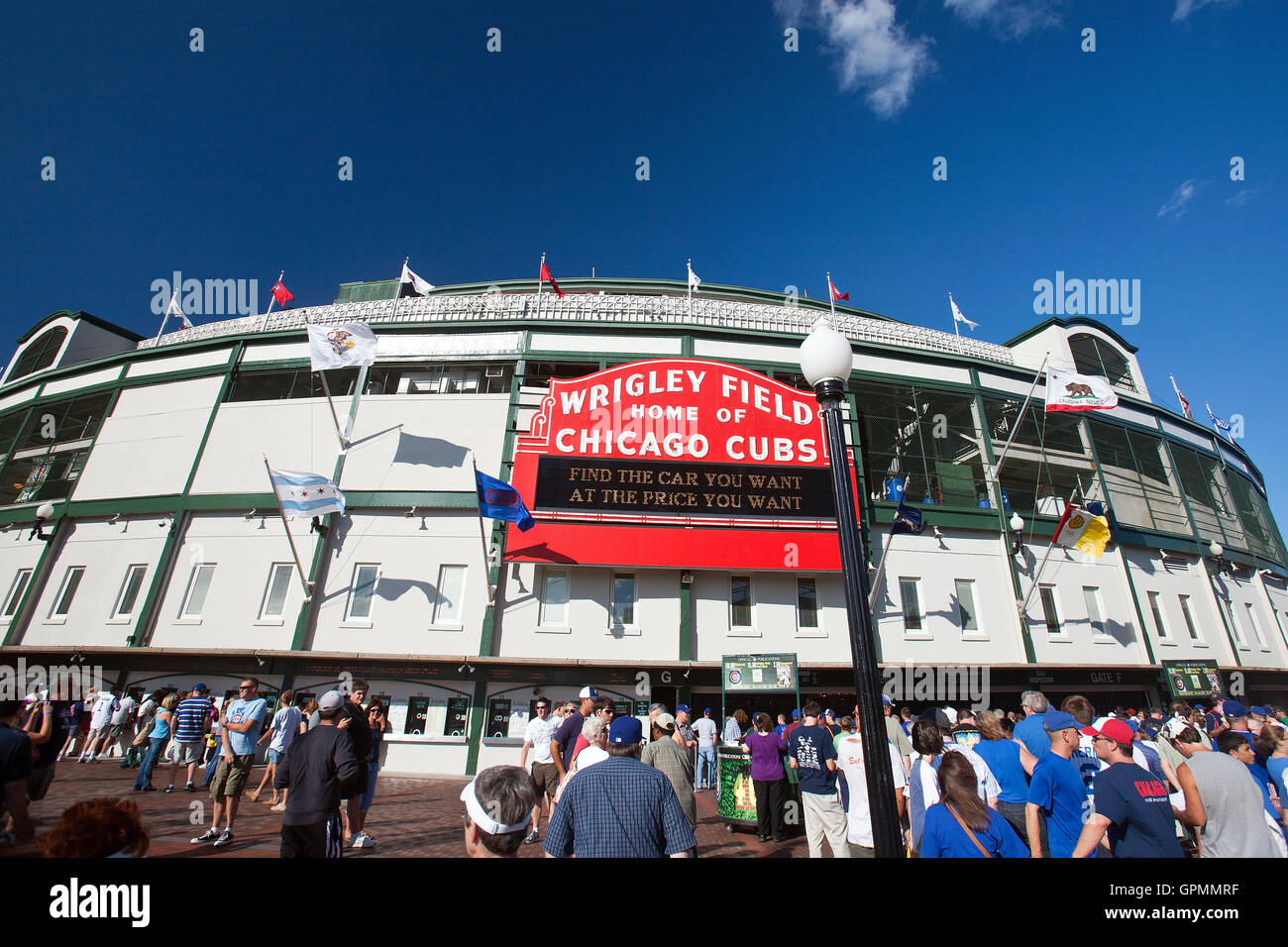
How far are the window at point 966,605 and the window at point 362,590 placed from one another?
65.1ft

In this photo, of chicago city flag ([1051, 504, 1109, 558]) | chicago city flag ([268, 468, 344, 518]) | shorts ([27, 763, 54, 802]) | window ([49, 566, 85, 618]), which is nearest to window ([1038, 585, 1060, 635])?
chicago city flag ([1051, 504, 1109, 558])

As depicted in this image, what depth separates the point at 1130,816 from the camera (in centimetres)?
393

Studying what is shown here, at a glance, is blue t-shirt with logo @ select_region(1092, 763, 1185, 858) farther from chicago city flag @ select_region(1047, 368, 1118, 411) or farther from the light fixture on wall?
Result: the light fixture on wall

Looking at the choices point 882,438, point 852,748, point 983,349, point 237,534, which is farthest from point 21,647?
point 983,349

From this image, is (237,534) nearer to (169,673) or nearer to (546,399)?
(169,673)

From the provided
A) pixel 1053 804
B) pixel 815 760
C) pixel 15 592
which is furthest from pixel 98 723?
pixel 1053 804

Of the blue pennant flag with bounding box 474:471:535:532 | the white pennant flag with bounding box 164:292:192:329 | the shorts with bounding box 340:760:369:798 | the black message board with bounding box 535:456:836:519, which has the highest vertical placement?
the white pennant flag with bounding box 164:292:192:329

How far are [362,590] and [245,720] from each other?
1047cm

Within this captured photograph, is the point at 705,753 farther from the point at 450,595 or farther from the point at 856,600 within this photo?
the point at 856,600

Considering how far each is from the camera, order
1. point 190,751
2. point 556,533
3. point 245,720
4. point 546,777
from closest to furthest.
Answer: point 245,720
point 546,777
point 190,751
point 556,533

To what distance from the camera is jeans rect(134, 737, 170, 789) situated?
1099 cm

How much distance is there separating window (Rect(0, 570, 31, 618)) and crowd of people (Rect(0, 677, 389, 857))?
14.2m

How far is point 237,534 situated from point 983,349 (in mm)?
30913
